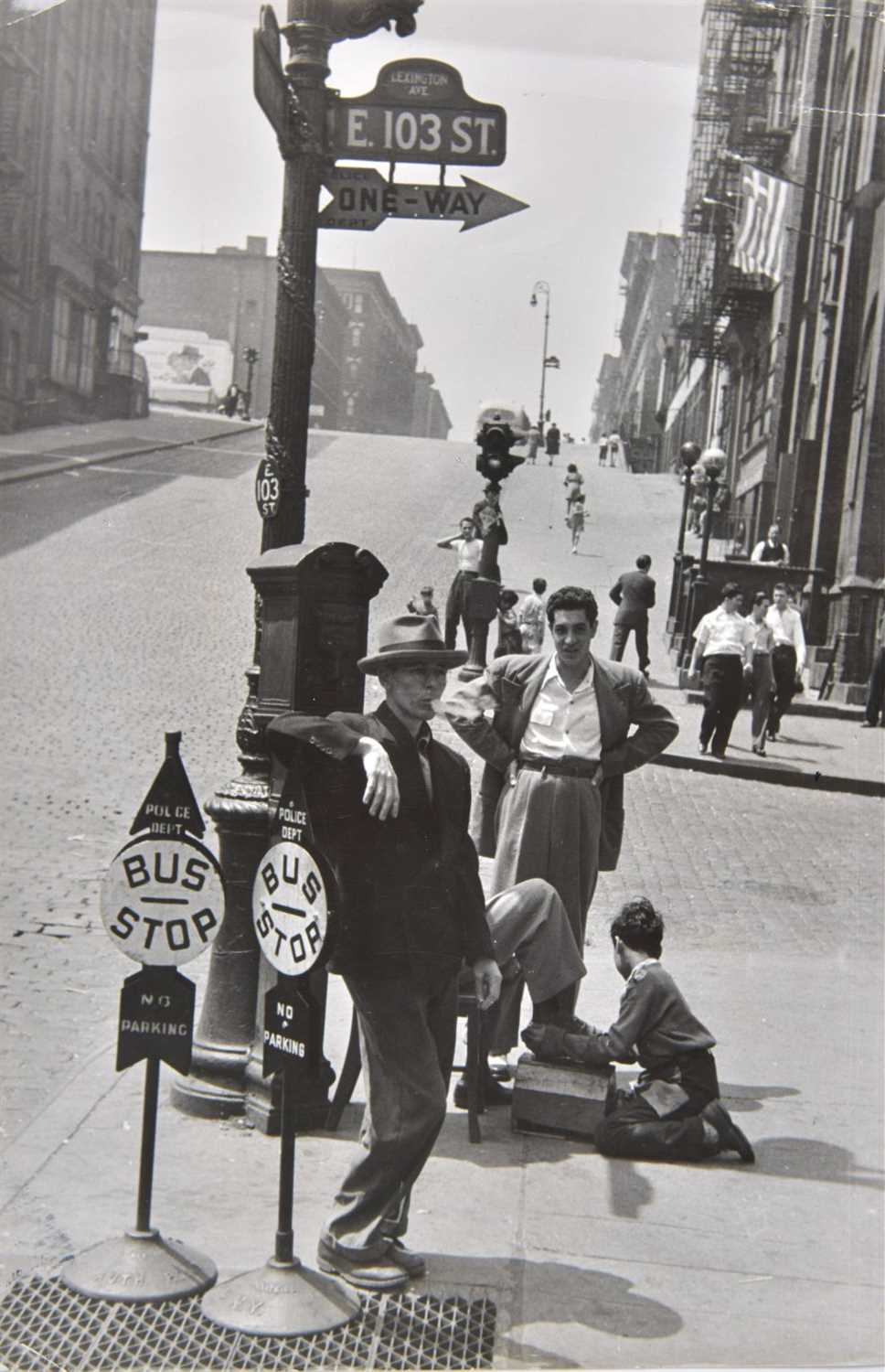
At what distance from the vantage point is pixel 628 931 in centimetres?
559

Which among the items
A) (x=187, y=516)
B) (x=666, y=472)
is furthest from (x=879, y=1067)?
(x=666, y=472)

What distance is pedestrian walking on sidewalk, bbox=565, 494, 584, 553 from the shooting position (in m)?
13.3

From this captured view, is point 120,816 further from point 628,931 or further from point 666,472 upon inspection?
point 666,472

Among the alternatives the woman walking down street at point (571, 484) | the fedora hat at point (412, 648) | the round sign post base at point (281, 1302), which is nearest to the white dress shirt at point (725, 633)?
the woman walking down street at point (571, 484)

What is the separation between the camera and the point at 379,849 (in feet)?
13.7

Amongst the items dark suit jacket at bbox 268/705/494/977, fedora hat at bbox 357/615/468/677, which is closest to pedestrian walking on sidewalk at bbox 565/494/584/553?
fedora hat at bbox 357/615/468/677

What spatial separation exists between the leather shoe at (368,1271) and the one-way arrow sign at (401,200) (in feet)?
12.6

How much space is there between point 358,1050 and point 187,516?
21.0ft

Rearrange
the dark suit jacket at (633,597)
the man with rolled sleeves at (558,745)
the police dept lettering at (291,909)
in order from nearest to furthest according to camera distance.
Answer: the police dept lettering at (291,909) < the man with rolled sleeves at (558,745) < the dark suit jacket at (633,597)

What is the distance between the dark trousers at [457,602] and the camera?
41.1ft

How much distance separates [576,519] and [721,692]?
2198mm

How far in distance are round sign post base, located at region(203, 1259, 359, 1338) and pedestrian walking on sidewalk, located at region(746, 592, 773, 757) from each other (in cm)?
1211

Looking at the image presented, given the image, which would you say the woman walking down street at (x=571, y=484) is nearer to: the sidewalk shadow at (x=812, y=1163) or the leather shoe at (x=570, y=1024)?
the leather shoe at (x=570, y=1024)

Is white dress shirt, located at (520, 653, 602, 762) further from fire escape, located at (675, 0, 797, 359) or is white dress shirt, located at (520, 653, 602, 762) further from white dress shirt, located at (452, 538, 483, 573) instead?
fire escape, located at (675, 0, 797, 359)
